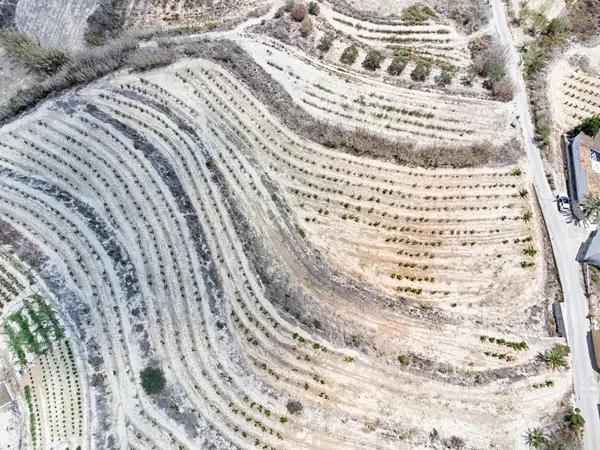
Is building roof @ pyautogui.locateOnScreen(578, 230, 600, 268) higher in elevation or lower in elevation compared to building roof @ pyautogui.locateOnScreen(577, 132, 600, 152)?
lower

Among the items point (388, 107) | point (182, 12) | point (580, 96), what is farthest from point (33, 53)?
point (580, 96)

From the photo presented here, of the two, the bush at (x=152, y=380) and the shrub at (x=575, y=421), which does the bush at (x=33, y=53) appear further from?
the shrub at (x=575, y=421)

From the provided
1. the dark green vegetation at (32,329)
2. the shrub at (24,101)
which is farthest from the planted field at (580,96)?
the shrub at (24,101)

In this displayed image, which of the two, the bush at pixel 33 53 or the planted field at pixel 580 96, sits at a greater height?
the bush at pixel 33 53

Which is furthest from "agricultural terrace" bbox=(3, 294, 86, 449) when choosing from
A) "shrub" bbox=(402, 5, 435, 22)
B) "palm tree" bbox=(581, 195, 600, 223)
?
"shrub" bbox=(402, 5, 435, 22)

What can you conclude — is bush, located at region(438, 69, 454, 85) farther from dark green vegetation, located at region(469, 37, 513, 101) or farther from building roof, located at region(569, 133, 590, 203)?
building roof, located at region(569, 133, 590, 203)

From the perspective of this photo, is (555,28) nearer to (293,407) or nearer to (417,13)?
(417,13)

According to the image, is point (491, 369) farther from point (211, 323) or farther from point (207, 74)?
point (207, 74)

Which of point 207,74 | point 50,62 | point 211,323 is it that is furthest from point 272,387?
point 50,62
